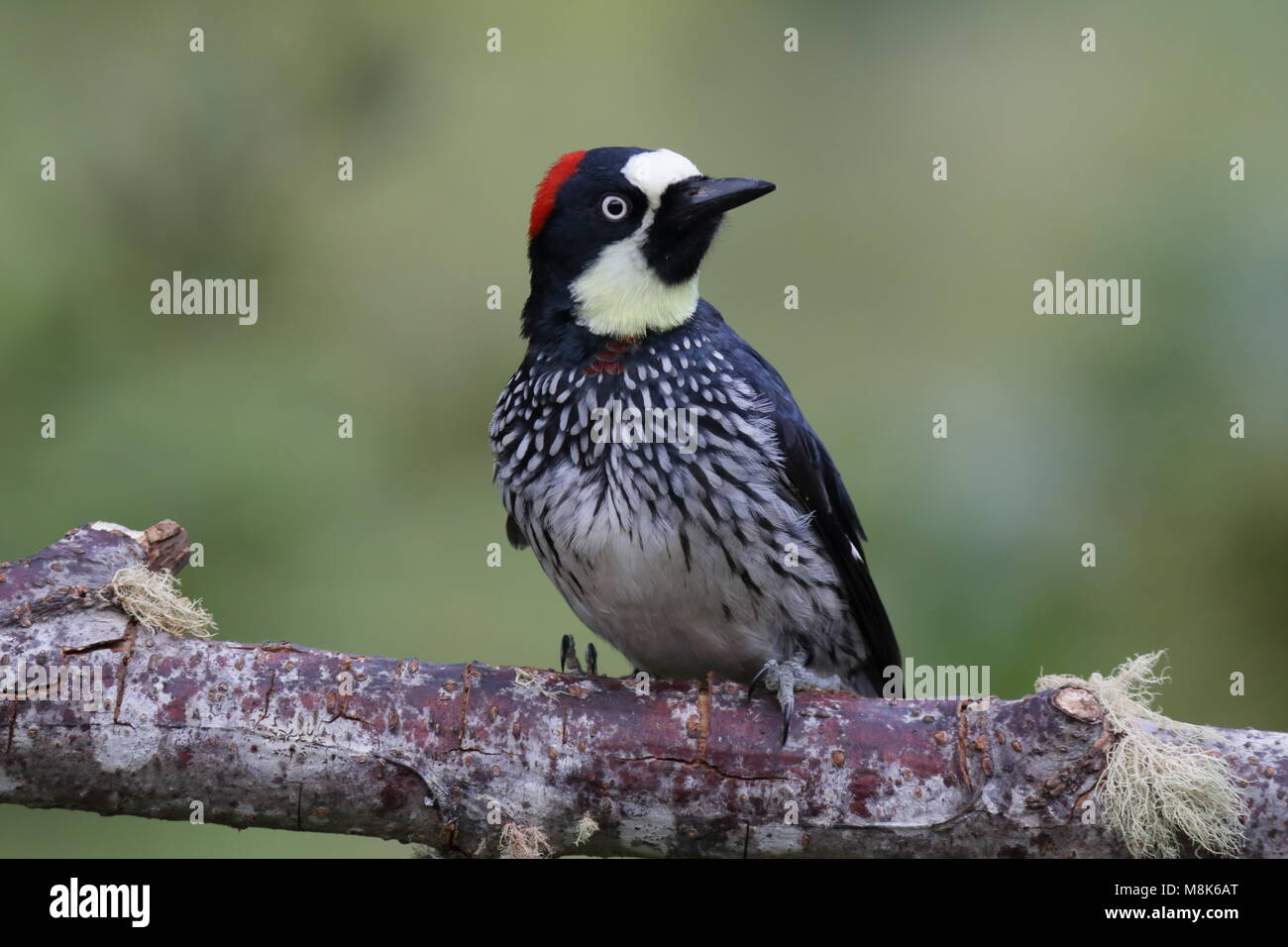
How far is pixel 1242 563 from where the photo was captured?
14.5 feet

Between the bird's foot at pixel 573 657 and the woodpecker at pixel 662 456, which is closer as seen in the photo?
the woodpecker at pixel 662 456

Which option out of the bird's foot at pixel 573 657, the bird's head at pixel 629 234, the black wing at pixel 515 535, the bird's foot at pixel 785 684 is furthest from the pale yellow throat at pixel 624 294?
the bird's foot at pixel 785 684

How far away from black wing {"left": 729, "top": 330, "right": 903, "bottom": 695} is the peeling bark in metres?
0.76

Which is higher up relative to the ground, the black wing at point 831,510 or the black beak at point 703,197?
the black beak at point 703,197

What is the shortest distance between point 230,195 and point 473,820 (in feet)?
10.3

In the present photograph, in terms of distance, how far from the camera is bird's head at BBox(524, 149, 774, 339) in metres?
3.66

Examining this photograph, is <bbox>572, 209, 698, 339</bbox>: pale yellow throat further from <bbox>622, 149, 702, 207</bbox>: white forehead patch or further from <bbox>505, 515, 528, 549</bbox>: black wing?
<bbox>505, 515, 528, 549</bbox>: black wing

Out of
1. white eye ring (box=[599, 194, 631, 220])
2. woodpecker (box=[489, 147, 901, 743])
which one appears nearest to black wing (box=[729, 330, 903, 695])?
woodpecker (box=[489, 147, 901, 743])

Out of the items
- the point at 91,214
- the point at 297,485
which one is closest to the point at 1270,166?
the point at 297,485

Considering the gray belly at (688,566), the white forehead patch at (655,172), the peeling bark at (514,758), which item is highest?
the white forehead patch at (655,172)

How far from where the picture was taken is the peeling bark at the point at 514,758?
9.45 feet

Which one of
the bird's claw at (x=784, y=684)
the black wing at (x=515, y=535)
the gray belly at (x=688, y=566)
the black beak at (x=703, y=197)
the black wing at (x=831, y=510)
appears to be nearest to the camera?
the bird's claw at (x=784, y=684)

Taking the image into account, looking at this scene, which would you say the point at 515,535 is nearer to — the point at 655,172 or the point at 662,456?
the point at 662,456

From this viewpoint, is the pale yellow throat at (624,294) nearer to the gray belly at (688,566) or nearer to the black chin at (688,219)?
the black chin at (688,219)
